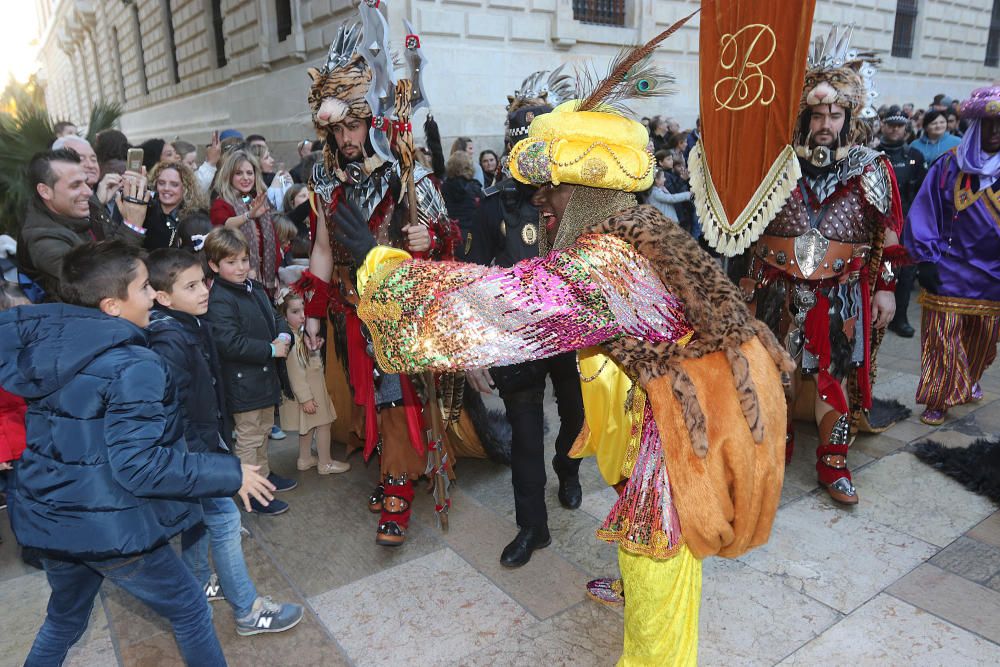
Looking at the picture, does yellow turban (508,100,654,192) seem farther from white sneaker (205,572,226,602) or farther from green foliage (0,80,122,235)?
green foliage (0,80,122,235)

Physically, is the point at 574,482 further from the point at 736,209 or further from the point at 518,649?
the point at 736,209

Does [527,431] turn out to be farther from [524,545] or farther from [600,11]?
[600,11]

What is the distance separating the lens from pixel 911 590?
2930mm

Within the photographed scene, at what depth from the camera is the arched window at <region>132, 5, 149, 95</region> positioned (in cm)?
2503

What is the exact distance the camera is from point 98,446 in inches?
76.8

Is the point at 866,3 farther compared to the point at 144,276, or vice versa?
the point at 866,3

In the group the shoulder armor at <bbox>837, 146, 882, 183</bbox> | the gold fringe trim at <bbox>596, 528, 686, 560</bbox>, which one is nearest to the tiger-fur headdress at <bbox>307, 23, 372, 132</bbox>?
the gold fringe trim at <bbox>596, 528, 686, 560</bbox>

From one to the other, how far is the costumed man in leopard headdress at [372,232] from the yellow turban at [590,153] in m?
1.24

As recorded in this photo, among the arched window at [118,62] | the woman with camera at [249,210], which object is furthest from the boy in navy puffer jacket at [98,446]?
the arched window at [118,62]

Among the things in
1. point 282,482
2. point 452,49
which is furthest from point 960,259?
point 452,49

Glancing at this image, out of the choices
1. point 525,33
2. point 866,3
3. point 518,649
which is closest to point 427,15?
point 525,33

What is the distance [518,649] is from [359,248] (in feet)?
5.39

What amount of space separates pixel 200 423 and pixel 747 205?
288 cm

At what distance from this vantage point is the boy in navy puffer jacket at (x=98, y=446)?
6.23 feet
